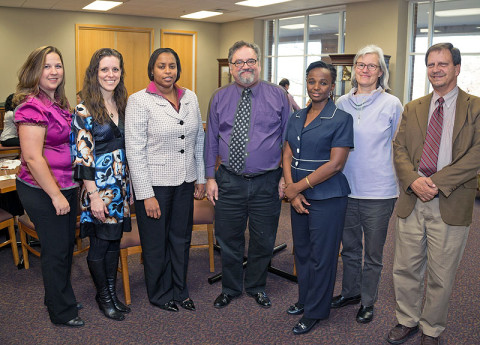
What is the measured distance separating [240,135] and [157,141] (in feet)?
1.73

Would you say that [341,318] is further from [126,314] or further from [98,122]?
[98,122]

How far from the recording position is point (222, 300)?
10.3 feet

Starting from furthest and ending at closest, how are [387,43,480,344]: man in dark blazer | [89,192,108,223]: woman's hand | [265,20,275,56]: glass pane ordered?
1. [265,20,275,56]: glass pane
2. [89,192,108,223]: woman's hand
3. [387,43,480,344]: man in dark blazer

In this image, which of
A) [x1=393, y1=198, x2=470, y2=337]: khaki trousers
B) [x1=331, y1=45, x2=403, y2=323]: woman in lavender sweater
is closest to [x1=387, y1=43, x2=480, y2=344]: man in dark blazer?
[x1=393, y1=198, x2=470, y2=337]: khaki trousers

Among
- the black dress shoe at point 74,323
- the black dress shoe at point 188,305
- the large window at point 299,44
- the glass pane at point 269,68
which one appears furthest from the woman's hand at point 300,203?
the glass pane at point 269,68

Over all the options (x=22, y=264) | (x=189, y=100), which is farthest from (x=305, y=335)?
(x=22, y=264)

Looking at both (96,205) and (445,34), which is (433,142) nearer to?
(96,205)

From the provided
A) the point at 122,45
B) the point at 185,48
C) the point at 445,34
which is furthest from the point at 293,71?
the point at 122,45

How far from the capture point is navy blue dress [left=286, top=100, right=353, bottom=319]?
2604 mm

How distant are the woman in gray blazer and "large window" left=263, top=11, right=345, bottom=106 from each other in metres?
7.78

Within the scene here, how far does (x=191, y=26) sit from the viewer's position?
40.3ft

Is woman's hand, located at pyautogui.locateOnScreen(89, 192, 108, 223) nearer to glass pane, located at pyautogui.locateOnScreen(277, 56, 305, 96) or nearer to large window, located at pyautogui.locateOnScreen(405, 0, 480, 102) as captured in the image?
large window, located at pyautogui.locateOnScreen(405, 0, 480, 102)

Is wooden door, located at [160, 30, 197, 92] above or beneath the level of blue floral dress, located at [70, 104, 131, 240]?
above

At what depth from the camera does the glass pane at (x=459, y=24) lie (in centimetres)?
783
